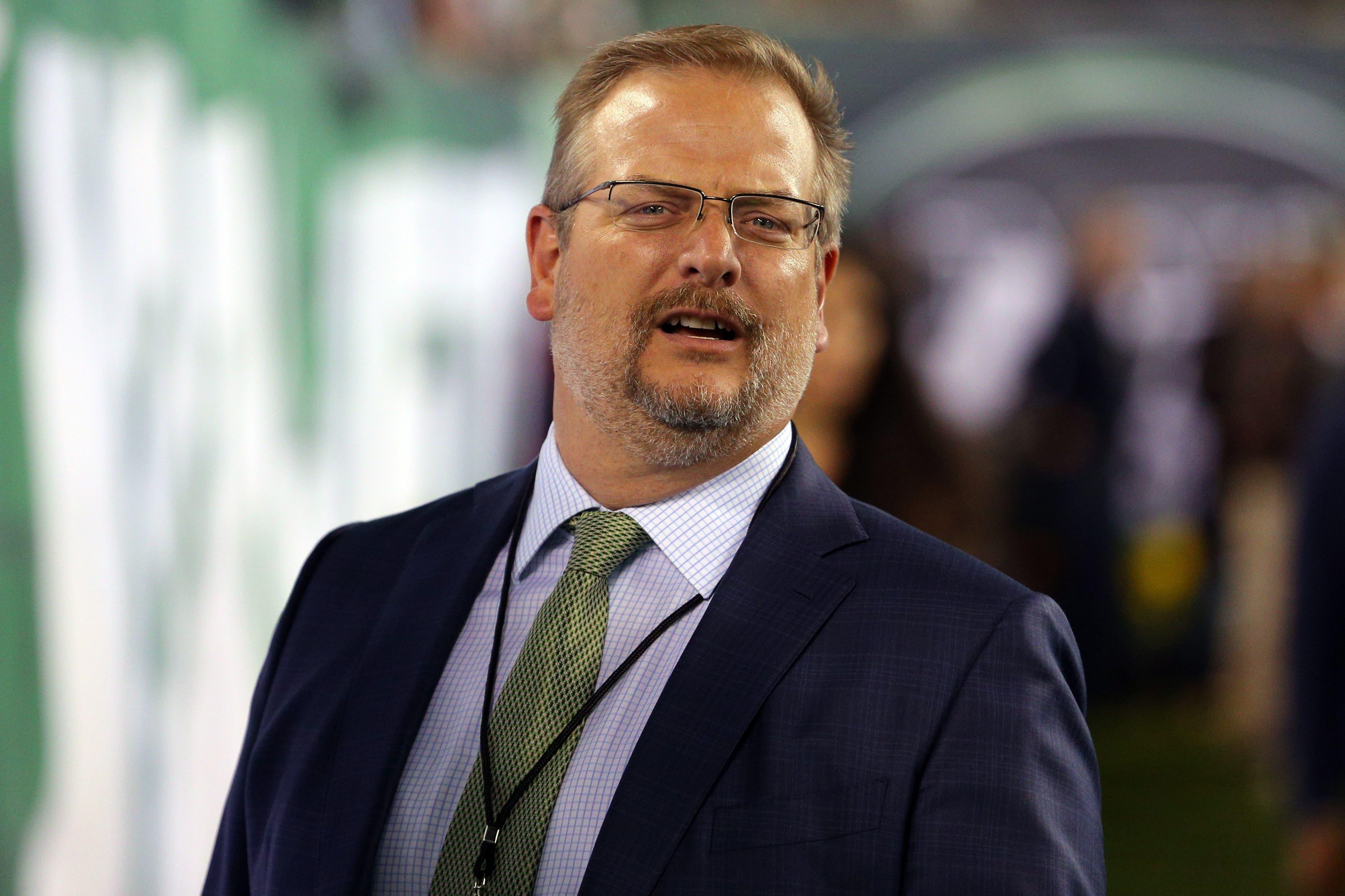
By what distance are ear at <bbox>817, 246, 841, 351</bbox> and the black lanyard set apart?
13cm

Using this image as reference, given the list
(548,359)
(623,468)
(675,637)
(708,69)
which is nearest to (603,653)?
(675,637)

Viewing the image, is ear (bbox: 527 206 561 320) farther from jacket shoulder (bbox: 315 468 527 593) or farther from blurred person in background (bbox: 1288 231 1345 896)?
blurred person in background (bbox: 1288 231 1345 896)

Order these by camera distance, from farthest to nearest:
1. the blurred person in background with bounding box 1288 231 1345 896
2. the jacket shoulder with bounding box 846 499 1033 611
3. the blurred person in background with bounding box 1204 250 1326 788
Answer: the blurred person in background with bounding box 1204 250 1326 788 < the blurred person in background with bounding box 1288 231 1345 896 < the jacket shoulder with bounding box 846 499 1033 611

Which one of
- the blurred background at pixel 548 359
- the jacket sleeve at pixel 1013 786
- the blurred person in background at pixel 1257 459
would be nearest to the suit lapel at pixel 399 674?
the jacket sleeve at pixel 1013 786

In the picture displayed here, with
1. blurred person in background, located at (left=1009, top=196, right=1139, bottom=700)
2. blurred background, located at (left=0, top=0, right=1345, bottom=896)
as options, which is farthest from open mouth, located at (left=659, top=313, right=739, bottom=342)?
blurred person in background, located at (left=1009, top=196, right=1139, bottom=700)

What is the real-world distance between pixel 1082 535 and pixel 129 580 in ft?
18.4

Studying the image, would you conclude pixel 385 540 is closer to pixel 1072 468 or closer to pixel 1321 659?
pixel 1321 659

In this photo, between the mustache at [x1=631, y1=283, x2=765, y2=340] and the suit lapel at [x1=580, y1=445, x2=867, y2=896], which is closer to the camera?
the suit lapel at [x1=580, y1=445, x2=867, y2=896]

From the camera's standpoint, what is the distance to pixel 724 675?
4.95ft

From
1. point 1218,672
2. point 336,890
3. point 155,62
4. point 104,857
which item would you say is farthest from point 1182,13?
point 336,890

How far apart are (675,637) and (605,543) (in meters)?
0.13

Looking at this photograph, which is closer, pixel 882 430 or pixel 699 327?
pixel 699 327

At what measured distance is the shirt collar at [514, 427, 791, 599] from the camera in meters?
1.64

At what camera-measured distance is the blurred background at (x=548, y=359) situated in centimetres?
264
